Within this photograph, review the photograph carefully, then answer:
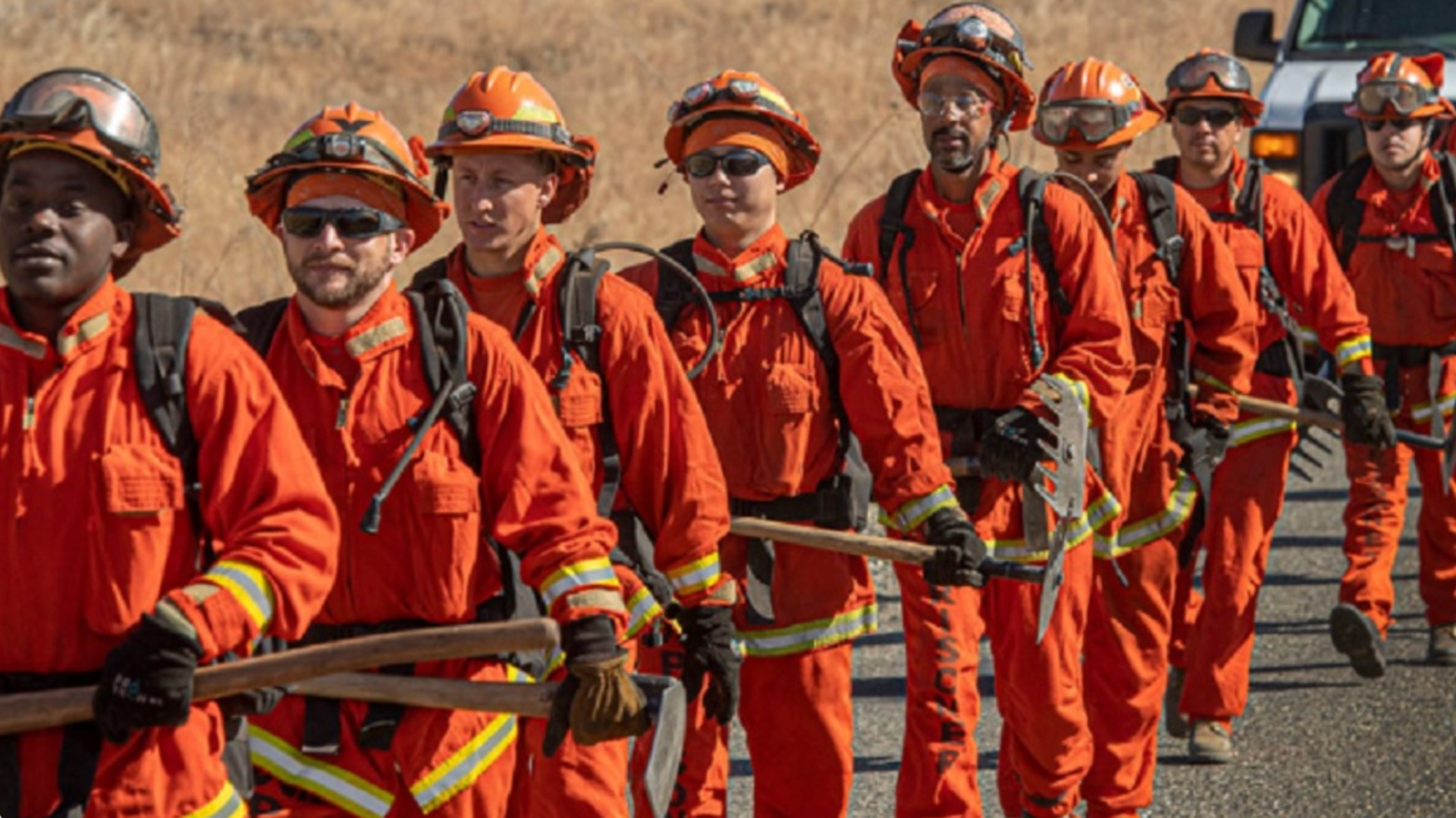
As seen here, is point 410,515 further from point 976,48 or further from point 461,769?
point 976,48

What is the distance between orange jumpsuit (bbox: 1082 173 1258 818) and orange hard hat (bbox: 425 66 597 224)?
107 inches

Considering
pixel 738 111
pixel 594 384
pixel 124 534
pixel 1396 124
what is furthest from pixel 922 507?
pixel 1396 124

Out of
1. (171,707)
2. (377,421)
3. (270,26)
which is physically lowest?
(171,707)

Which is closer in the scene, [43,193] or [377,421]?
[43,193]

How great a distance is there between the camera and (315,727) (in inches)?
248

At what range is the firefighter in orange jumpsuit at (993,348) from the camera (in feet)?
28.6

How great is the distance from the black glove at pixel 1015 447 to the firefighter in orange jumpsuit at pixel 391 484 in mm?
2457

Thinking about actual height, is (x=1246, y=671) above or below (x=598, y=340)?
below

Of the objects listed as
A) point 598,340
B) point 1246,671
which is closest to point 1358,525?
point 1246,671

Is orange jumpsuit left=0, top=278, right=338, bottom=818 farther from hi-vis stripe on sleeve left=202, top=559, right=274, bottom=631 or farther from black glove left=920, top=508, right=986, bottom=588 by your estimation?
black glove left=920, top=508, right=986, bottom=588

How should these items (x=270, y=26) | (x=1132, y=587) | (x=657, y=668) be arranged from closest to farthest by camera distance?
(x=657, y=668) → (x=1132, y=587) → (x=270, y=26)

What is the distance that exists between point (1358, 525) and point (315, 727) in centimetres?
693

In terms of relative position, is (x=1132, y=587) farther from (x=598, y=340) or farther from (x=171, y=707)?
(x=171, y=707)

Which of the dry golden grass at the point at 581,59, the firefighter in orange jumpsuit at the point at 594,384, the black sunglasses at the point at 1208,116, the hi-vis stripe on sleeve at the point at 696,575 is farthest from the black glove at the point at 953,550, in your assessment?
the dry golden grass at the point at 581,59
